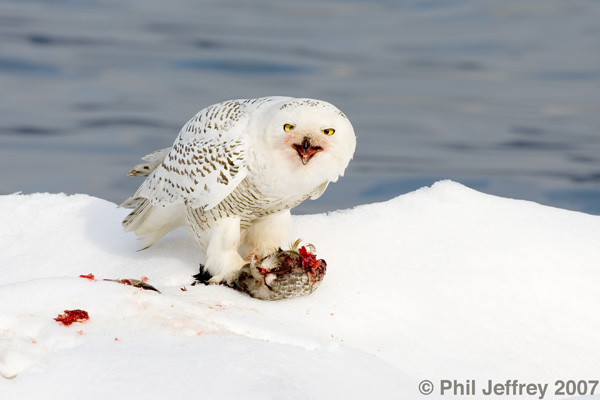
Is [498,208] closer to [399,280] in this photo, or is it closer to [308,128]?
[399,280]

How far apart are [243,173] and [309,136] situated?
335 millimetres

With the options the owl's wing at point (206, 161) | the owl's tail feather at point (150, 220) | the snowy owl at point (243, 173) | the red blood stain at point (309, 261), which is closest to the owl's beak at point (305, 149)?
the snowy owl at point (243, 173)

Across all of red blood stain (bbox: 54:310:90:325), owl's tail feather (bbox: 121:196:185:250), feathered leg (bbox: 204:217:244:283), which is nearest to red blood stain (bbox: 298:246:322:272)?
feathered leg (bbox: 204:217:244:283)

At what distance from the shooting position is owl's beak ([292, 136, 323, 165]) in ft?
10.8

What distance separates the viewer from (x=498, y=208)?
4.59m

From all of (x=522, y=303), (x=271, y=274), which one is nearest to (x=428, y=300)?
(x=522, y=303)

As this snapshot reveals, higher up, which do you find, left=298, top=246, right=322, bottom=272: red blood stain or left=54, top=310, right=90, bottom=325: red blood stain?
left=298, top=246, right=322, bottom=272: red blood stain

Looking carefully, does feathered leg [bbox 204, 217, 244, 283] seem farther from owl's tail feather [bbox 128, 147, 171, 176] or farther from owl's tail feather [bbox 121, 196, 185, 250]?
owl's tail feather [bbox 128, 147, 171, 176]

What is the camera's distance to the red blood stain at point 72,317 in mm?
2572

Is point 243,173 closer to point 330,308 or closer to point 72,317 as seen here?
point 330,308

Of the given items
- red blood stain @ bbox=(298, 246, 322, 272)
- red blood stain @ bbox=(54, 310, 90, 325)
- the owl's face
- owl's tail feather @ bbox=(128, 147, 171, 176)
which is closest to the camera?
red blood stain @ bbox=(54, 310, 90, 325)

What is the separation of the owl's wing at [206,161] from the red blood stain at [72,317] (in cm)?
101

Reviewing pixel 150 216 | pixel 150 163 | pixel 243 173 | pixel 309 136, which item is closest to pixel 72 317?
pixel 243 173

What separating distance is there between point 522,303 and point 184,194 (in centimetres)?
163
